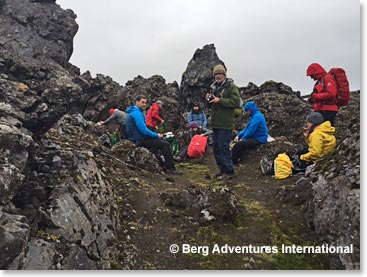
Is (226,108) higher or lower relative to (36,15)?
lower

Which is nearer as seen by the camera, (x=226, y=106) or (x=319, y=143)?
(x=319, y=143)

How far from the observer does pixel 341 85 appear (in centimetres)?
1197

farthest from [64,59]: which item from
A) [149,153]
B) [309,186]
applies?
[309,186]

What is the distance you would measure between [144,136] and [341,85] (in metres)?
7.05

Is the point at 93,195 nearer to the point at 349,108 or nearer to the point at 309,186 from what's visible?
the point at 309,186

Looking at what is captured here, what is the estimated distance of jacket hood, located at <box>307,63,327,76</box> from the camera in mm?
12086

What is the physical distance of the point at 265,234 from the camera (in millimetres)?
7594

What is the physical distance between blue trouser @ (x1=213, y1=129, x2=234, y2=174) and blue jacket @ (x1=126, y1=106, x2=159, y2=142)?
8.20 ft

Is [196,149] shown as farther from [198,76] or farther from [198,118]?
[198,76]

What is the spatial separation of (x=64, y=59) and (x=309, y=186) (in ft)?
67.9

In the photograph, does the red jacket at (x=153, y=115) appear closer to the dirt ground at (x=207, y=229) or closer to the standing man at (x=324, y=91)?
the dirt ground at (x=207, y=229)

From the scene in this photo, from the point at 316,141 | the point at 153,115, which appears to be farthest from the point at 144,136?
the point at 316,141

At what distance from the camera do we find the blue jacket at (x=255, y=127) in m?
14.1

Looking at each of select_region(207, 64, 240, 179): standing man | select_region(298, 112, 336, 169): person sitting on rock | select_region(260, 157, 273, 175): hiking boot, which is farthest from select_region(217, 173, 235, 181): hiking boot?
select_region(298, 112, 336, 169): person sitting on rock
